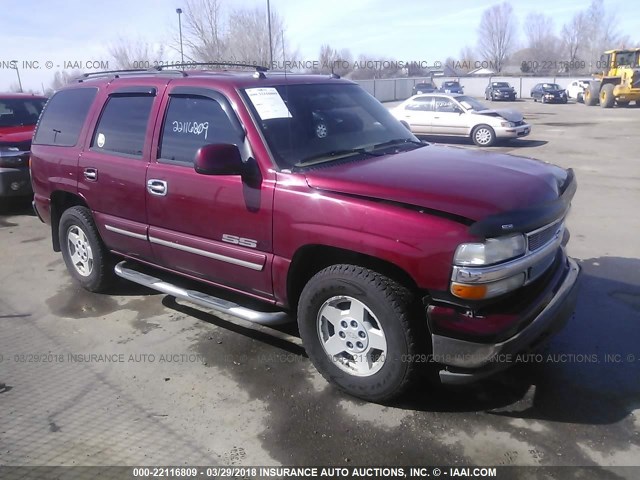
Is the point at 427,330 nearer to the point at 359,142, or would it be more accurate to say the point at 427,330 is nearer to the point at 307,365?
the point at 307,365

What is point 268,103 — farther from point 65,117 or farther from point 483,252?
point 65,117

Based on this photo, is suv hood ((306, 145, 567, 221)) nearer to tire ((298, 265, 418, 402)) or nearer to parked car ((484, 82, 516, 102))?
tire ((298, 265, 418, 402))

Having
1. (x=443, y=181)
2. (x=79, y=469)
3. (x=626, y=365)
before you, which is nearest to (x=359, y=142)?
(x=443, y=181)

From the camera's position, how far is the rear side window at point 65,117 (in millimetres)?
4922

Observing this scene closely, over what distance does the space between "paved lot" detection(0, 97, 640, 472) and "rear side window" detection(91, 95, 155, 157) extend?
4.72 ft

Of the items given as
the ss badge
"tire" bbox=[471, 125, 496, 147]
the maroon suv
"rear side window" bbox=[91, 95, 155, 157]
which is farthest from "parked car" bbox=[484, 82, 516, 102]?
the ss badge

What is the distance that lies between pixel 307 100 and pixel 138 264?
2267 millimetres

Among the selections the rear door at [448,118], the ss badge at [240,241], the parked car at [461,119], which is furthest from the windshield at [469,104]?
the ss badge at [240,241]

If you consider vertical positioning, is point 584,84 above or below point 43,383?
above

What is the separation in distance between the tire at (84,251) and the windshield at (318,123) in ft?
7.12

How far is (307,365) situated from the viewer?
3.85m

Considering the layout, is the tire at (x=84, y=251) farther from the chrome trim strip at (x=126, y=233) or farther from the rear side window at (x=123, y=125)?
the rear side window at (x=123, y=125)

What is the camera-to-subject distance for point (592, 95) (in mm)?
34406

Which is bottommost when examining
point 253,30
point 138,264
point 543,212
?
point 138,264
